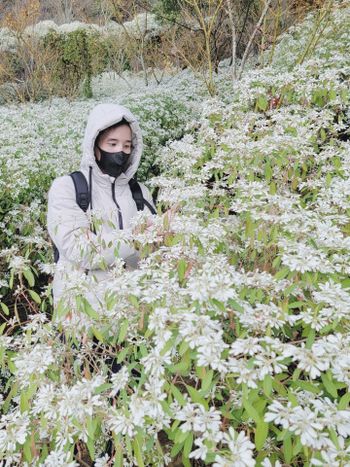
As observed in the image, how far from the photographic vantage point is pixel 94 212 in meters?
1.87

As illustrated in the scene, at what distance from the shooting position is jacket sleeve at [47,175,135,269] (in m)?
1.72

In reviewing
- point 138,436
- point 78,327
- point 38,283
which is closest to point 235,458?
point 138,436

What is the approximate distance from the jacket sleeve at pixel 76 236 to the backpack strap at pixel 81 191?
0.02m

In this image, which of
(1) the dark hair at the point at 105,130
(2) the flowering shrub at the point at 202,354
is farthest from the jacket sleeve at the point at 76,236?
(1) the dark hair at the point at 105,130

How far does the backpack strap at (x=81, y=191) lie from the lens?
215cm

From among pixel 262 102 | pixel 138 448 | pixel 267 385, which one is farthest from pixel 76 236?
pixel 262 102

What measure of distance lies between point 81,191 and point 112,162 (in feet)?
0.92

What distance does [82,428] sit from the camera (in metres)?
1.13

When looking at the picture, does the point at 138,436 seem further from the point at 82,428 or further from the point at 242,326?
the point at 242,326

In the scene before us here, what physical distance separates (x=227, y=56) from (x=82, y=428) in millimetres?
12381

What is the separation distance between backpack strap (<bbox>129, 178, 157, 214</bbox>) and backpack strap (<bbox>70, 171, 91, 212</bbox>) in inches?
12.2

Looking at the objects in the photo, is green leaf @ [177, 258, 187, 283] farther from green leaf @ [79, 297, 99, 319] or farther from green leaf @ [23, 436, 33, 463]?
green leaf @ [23, 436, 33, 463]

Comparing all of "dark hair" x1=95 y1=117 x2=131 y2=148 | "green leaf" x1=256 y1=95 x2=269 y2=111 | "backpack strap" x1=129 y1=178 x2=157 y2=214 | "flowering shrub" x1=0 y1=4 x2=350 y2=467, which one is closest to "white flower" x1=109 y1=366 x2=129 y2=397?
"flowering shrub" x1=0 y1=4 x2=350 y2=467

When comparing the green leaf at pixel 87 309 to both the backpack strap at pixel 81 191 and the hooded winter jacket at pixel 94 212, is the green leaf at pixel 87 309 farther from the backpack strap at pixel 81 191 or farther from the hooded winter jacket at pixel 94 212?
the backpack strap at pixel 81 191
